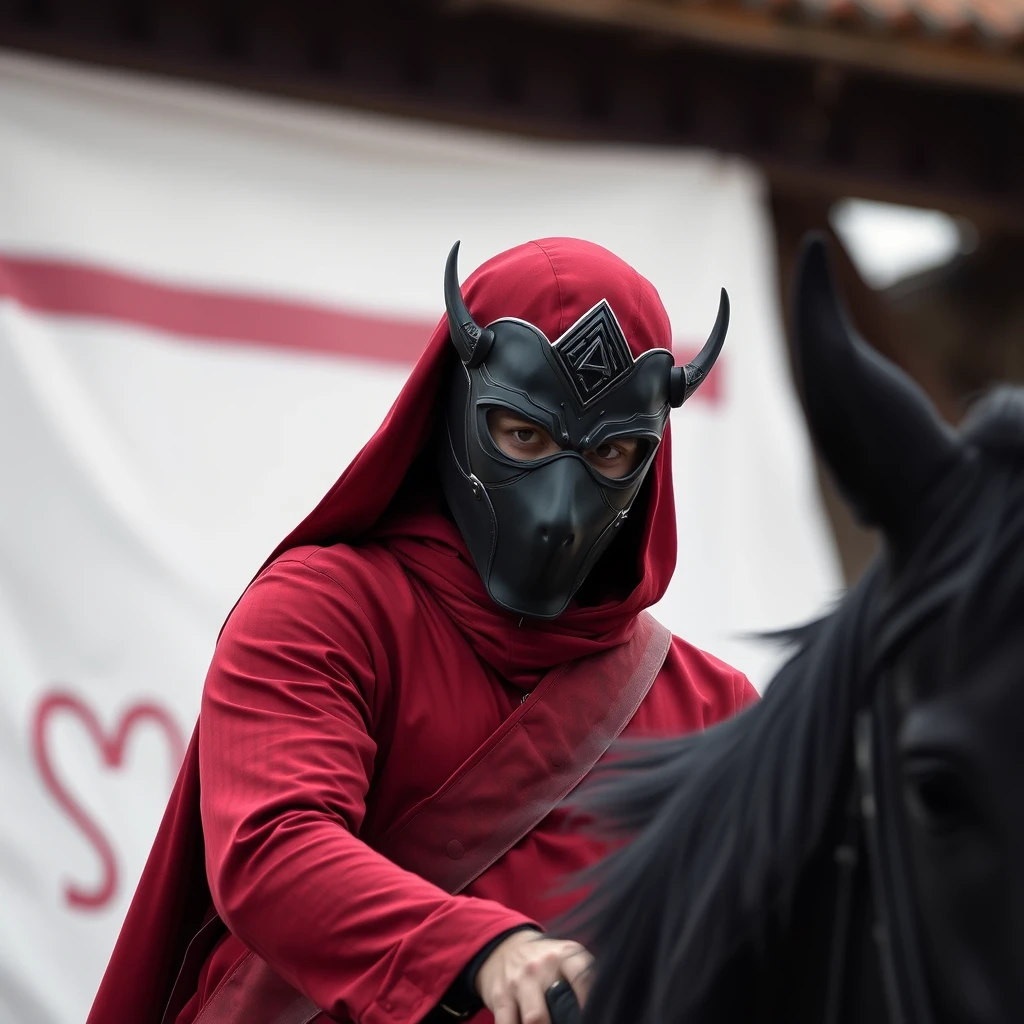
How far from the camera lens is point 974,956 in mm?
985

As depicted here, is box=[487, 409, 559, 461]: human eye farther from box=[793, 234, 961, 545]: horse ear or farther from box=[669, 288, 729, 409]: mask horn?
box=[793, 234, 961, 545]: horse ear

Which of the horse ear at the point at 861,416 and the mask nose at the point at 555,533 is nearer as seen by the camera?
the horse ear at the point at 861,416

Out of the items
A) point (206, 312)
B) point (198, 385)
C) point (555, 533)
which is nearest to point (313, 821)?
point (555, 533)

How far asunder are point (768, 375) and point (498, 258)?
324 cm

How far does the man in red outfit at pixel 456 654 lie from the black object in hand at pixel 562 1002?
28 cm

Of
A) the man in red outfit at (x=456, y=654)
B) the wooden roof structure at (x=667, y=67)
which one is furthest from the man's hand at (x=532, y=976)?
the wooden roof structure at (x=667, y=67)

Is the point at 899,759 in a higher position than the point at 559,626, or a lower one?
higher

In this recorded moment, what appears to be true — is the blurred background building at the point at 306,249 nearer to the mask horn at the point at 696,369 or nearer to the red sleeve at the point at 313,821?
the mask horn at the point at 696,369

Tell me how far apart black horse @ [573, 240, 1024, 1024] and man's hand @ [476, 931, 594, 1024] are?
4 centimetres

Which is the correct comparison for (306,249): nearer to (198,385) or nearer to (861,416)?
(198,385)

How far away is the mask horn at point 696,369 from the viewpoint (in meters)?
1.92

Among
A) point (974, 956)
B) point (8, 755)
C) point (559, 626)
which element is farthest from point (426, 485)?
point (8, 755)

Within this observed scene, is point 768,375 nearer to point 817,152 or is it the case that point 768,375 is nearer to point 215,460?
point 817,152

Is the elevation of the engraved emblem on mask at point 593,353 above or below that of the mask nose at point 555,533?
above
